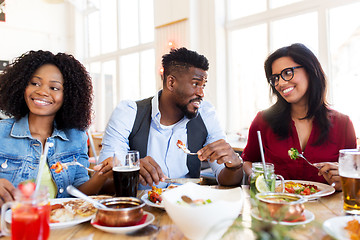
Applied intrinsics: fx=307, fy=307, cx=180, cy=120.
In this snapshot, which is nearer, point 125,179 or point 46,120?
point 125,179

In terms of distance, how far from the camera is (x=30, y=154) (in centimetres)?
165

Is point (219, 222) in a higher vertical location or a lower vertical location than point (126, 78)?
lower

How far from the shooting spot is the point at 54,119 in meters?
1.85

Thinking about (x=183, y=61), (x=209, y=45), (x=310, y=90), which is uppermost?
(x=209, y=45)

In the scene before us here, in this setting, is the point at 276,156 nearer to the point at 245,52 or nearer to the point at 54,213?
the point at 54,213

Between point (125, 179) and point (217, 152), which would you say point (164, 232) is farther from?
point (217, 152)

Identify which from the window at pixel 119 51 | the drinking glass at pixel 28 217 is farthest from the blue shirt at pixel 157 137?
the window at pixel 119 51

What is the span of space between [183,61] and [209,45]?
9.88 ft

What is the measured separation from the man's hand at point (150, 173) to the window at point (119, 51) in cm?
489

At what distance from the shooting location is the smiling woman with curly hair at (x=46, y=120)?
163cm

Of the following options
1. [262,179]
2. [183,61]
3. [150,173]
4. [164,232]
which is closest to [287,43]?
[183,61]

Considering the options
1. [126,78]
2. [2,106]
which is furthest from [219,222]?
[126,78]

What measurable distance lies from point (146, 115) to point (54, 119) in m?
0.55

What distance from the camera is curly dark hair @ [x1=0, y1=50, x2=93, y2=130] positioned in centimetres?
179
